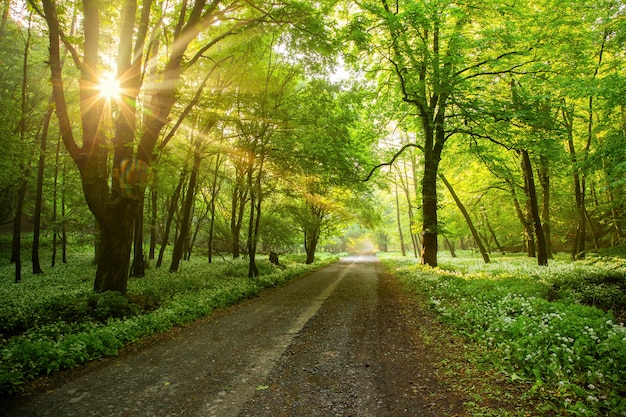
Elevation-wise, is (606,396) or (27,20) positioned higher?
(27,20)

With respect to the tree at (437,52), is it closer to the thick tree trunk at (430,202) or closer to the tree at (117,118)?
the thick tree trunk at (430,202)

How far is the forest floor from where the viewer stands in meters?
4.25

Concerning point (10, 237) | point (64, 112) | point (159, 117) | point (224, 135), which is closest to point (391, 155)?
point (224, 135)

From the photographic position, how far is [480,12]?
13.9 meters

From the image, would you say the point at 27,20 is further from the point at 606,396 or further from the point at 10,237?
the point at 606,396

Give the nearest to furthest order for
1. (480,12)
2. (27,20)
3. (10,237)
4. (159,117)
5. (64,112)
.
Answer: (64,112), (159,117), (480,12), (27,20), (10,237)

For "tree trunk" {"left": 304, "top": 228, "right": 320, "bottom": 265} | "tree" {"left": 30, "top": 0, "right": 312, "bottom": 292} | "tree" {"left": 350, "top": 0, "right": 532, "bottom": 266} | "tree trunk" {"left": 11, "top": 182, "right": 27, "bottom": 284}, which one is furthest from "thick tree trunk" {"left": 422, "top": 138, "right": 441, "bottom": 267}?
"tree trunk" {"left": 11, "top": 182, "right": 27, "bottom": 284}

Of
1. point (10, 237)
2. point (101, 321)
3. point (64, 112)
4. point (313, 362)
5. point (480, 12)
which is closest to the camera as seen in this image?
point (313, 362)

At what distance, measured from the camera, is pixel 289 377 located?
5.17 m

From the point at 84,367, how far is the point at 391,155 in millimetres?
17160

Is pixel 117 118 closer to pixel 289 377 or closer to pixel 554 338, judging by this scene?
pixel 289 377

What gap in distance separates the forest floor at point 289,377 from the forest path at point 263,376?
0.06 ft

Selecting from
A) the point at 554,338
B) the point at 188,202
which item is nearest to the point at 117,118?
the point at 188,202

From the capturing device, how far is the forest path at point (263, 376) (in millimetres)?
4273
